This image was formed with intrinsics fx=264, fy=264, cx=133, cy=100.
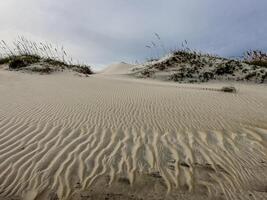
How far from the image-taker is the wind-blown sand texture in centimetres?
359

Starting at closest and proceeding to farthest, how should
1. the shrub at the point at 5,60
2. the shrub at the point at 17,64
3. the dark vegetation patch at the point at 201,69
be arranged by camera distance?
the dark vegetation patch at the point at 201,69 → the shrub at the point at 17,64 → the shrub at the point at 5,60

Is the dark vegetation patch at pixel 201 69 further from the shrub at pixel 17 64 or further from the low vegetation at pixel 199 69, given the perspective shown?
the shrub at pixel 17 64

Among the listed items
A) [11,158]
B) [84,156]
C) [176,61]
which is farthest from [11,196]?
[176,61]

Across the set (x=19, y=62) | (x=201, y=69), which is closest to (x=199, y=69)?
(x=201, y=69)

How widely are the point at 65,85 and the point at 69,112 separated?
434 cm

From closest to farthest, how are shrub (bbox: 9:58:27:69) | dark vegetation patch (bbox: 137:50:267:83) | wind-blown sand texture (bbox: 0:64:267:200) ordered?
wind-blown sand texture (bbox: 0:64:267:200) → dark vegetation patch (bbox: 137:50:267:83) → shrub (bbox: 9:58:27:69)

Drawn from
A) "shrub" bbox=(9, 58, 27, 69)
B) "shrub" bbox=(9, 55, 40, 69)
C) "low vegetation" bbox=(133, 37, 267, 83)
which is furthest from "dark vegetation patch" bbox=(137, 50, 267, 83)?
"shrub" bbox=(9, 58, 27, 69)

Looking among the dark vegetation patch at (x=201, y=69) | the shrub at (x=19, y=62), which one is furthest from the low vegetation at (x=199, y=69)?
the shrub at (x=19, y=62)

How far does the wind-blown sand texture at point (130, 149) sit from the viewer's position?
359cm

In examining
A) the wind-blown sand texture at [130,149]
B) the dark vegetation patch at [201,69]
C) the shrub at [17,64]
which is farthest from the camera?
the shrub at [17,64]

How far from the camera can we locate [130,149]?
4734 mm

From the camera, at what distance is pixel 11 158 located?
13.9ft

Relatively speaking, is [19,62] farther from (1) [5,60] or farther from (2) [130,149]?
(2) [130,149]

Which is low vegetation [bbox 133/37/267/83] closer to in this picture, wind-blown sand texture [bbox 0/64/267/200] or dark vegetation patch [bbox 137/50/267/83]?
dark vegetation patch [bbox 137/50/267/83]
